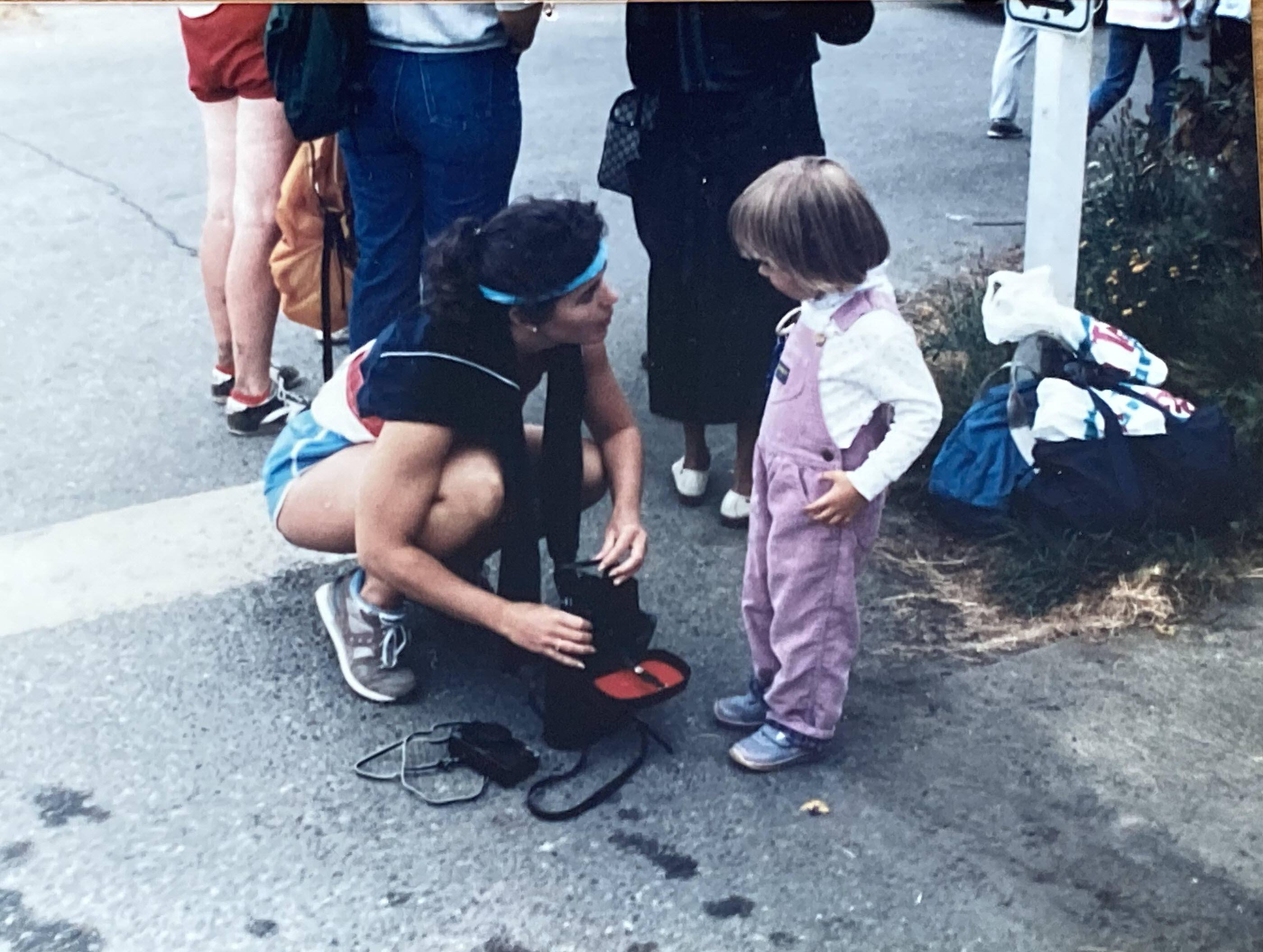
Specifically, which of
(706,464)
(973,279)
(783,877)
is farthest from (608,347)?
(783,877)

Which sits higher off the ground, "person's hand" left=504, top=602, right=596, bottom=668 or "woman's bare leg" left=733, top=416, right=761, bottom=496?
"person's hand" left=504, top=602, right=596, bottom=668

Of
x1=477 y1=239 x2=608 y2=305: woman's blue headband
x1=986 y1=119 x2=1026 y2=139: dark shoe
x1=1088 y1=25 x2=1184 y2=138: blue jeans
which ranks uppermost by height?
x1=477 y1=239 x2=608 y2=305: woman's blue headband

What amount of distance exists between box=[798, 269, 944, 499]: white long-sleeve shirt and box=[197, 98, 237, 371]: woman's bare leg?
1.79 m

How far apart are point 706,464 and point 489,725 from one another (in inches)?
37.1

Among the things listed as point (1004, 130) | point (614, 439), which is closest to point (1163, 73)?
point (1004, 130)

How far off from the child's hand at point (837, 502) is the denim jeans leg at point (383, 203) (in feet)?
3.26

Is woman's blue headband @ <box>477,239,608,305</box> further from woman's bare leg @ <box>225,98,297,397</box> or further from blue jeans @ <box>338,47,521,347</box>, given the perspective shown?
woman's bare leg @ <box>225,98,297,397</box>

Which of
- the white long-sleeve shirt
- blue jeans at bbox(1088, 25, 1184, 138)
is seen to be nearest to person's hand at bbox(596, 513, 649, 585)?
the white long-sleeve shirt

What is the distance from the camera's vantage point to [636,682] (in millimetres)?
2395

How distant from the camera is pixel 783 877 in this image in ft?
7.05

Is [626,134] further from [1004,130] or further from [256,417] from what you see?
[1004,130]

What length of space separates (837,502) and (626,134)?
3.48 ft

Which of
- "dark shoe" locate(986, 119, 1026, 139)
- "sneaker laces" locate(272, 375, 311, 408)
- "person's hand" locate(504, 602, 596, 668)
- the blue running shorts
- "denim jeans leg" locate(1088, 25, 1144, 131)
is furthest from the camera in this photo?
"dark shoe" locate(986, 119, 1026, 139)

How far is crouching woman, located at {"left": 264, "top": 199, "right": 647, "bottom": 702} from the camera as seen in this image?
2.28 meters
